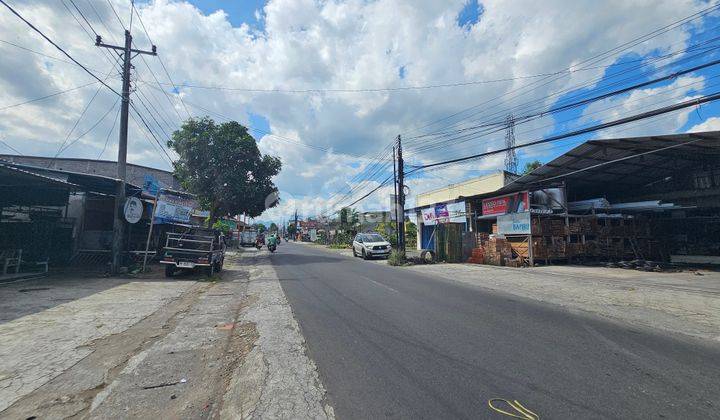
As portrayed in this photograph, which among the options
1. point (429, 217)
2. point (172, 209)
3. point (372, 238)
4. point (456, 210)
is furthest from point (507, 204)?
point (172, 209)

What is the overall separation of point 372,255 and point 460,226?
6.74m

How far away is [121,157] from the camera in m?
13.7

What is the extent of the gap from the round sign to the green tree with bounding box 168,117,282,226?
415 inches

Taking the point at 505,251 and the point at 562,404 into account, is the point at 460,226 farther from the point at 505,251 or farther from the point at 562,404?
the point at 562,404

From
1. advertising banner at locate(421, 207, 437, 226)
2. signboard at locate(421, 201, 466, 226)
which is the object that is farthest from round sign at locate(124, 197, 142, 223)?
advertising banner at locate(421, 207, 437, 226)

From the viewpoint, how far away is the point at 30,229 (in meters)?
14.1

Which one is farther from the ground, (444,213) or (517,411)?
(444,213)

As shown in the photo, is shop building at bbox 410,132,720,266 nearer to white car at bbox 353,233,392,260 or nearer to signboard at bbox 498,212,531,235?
signboard at bbox 498,212,531,235

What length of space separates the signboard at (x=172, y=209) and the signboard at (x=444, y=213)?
1799 cm

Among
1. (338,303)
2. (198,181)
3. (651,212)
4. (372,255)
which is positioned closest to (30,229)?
(198,181)

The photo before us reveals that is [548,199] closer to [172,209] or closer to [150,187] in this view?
[172,209]

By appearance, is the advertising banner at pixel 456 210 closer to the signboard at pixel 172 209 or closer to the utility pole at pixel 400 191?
the utility pole at pixel 400 191

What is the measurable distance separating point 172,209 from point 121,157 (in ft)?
9.51

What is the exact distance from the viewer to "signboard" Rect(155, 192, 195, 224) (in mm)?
14773
